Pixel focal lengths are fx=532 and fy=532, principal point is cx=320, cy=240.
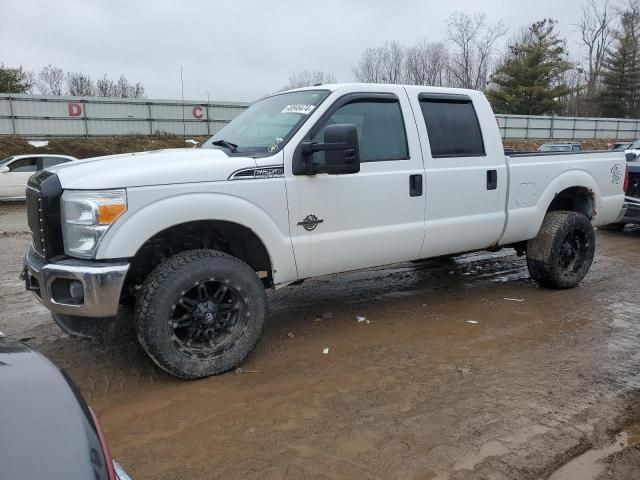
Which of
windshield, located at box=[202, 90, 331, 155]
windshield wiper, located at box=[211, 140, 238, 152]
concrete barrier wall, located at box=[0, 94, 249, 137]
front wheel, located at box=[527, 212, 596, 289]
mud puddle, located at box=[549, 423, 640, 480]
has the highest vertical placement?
concrete barrier wall, located at box=[0, 94, 249, 137]

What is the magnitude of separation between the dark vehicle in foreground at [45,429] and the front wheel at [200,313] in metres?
1.53

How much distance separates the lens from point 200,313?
3.65m

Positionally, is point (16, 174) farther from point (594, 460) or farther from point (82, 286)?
point (594, 460)

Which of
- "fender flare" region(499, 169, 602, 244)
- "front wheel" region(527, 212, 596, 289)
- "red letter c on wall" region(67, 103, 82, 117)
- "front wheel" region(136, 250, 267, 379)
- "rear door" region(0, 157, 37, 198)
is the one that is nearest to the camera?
"front wheel" region(136, 250, 267, 379)

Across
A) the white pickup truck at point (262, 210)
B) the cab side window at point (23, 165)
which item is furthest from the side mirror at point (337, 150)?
the cab side window at point (23, 165)

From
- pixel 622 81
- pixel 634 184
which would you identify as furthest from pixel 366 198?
pixel 622 81

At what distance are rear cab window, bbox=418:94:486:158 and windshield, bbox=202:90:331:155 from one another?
1.09 metres

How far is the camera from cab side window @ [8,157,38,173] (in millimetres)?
14445

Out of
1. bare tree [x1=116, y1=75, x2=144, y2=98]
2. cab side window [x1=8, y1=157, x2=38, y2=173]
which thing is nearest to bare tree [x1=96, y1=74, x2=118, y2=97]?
bare tree [x1=116, y1=75, x2=144, y2=98]

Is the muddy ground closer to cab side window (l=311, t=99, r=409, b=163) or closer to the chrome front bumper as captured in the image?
the chrome front bumper

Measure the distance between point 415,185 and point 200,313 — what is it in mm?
2117

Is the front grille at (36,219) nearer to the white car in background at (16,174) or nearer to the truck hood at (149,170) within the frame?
the truck hood at (149,170)

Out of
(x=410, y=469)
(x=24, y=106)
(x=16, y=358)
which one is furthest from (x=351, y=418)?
(x=24, y=106)

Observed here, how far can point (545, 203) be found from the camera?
5.66 m
